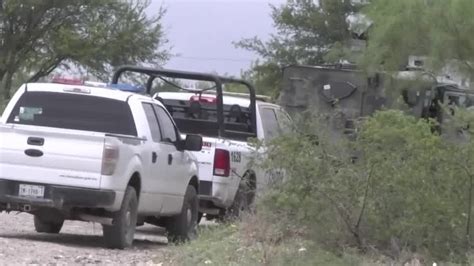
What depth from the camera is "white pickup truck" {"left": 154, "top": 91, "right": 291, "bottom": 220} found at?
15.0 m

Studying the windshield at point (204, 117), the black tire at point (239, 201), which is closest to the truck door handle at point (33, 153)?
the black tire at point (239, 201)

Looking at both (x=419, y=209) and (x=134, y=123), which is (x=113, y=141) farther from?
(x=419, y=209)

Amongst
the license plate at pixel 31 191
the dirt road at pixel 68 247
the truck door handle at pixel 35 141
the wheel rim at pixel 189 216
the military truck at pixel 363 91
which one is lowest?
the dirt road at pixel 68 247

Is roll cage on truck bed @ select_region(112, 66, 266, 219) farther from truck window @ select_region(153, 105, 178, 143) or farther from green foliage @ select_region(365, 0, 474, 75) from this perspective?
green foliage @ select_region(365, 0, 474, 75)

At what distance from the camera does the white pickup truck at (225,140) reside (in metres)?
15.0

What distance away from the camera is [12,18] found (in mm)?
39188

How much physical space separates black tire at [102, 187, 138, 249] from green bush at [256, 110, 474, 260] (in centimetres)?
217

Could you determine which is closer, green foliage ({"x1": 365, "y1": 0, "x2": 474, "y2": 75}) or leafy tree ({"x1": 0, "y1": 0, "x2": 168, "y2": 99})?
green foliage ({"x1": 365, "y1": 0, "x2": 474, "y2": 75})

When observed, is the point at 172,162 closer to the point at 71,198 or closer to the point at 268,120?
the point at 71,198

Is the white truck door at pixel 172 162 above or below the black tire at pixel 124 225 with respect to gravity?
above

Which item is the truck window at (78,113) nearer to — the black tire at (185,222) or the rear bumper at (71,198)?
the rear bumper at (71,198)

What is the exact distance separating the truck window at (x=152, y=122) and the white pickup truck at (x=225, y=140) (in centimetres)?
115

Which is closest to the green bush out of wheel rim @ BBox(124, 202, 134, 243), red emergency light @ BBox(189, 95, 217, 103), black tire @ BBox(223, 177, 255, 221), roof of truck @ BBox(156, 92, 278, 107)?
wheel rim @ BBox(124, 202, 134, 243)

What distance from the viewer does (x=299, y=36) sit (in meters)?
41.3
